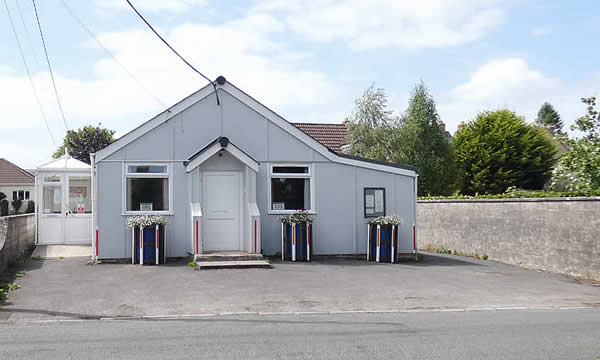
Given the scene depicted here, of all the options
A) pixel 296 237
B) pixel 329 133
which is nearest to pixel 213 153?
pixel 296 237

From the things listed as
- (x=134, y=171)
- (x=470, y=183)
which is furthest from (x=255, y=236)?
(x=470, y=183)

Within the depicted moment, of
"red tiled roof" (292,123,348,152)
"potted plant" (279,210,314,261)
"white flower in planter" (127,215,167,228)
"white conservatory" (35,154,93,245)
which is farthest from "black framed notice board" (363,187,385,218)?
"red tiled roof" (292,123,348,152)

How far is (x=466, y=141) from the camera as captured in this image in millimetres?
32625

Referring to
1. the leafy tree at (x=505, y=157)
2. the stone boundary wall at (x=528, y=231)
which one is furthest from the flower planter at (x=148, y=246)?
the leafy tree at (x=505, y=157)

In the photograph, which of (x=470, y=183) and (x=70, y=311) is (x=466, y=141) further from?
(x=70, y=311)

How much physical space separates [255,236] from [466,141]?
771 inches

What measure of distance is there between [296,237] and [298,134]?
3.11 meters

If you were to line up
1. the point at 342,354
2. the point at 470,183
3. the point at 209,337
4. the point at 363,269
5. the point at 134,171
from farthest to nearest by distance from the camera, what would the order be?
the point at 470,183, the point at 134,171, the point at 363,269, the point at 209,337, the point at 342,354

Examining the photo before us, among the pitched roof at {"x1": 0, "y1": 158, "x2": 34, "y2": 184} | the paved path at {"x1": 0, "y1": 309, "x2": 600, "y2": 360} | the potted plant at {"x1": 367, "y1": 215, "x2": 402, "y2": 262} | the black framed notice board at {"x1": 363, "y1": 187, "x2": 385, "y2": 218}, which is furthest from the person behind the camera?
the pitched roof at {"x1": 0, "y1": 158, "x2": 34, "y2": 184}

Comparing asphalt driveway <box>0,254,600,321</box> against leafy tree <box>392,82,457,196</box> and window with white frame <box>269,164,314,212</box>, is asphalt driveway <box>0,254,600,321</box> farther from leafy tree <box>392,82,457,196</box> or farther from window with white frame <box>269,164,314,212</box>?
leafy tree <box>392,82,457,196</box>

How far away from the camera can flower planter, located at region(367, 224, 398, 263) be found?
680 inches

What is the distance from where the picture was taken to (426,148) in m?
29.8

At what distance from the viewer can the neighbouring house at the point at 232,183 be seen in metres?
16.5

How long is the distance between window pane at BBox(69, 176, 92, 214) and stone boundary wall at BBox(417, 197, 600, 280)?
1252cm
